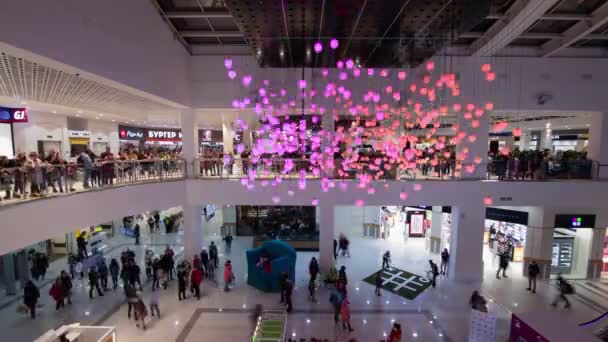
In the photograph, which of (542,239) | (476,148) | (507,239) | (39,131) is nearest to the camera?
(476,148)

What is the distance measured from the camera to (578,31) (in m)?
8.77

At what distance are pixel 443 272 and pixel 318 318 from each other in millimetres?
6018

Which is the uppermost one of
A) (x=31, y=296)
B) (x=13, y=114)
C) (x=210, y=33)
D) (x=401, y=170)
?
(x=210, y=33)

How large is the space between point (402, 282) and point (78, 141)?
55.2 feet

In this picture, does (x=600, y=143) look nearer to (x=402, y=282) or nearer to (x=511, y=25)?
(x=511, y=25)

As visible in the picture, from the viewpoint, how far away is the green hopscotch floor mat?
985cm

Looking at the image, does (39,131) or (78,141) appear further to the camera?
(78,141)

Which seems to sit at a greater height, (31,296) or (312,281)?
(31,296)

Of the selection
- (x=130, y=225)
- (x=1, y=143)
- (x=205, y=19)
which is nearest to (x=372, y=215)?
(x=205, y=19)

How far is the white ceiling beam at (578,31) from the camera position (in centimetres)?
784

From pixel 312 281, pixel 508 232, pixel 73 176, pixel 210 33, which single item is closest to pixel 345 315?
pixel 312 281

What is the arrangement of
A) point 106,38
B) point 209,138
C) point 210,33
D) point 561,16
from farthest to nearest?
1. point 209,138
2. point 210,33
3. point 561,16
4. point 106,38

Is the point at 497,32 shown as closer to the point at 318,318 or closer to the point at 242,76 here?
the point at 242,76

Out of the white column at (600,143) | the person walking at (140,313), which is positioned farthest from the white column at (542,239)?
the person walking at (140,313)
